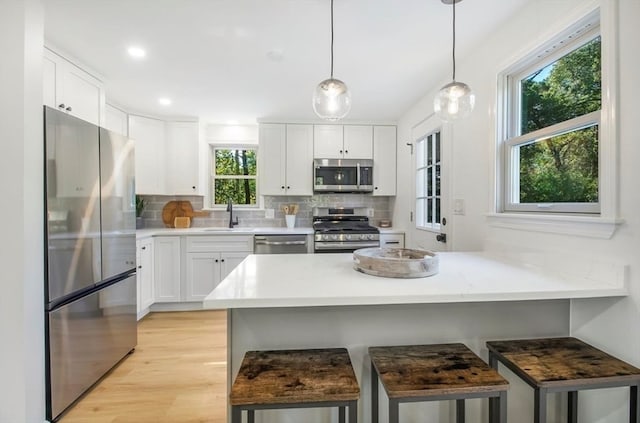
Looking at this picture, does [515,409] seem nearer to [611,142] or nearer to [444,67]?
[611,142]

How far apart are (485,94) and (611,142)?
0.93 meters

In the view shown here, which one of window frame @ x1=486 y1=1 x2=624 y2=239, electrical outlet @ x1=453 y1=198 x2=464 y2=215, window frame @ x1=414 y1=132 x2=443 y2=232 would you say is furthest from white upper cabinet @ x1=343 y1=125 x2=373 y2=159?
window frame @ x1=486 y1=1 x2=624 y2=239

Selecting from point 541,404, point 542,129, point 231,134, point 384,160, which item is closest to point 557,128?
point 542,129

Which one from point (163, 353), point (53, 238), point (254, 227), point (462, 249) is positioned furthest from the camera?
point (254, 227)

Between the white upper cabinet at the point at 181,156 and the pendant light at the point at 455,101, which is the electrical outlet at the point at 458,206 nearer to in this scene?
the pendant light at the point at 455,101

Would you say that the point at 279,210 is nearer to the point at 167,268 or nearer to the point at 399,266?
the point at 167,268

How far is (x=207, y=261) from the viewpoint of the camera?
132 inches

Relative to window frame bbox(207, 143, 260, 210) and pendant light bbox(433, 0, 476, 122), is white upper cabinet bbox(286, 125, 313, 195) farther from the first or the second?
pendant light bbox(433, 0, 476, 122)

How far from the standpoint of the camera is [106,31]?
188 centimetres

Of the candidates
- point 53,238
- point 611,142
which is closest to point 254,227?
point 53,238

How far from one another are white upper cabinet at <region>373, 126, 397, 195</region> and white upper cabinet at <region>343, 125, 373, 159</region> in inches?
2.6

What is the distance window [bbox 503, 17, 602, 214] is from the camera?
4.39ft

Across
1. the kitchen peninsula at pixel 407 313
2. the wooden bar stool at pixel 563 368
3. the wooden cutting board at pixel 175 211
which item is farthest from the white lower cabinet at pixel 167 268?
the wooden bar stool at pixel 563 368

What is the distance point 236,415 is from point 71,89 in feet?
8.58
